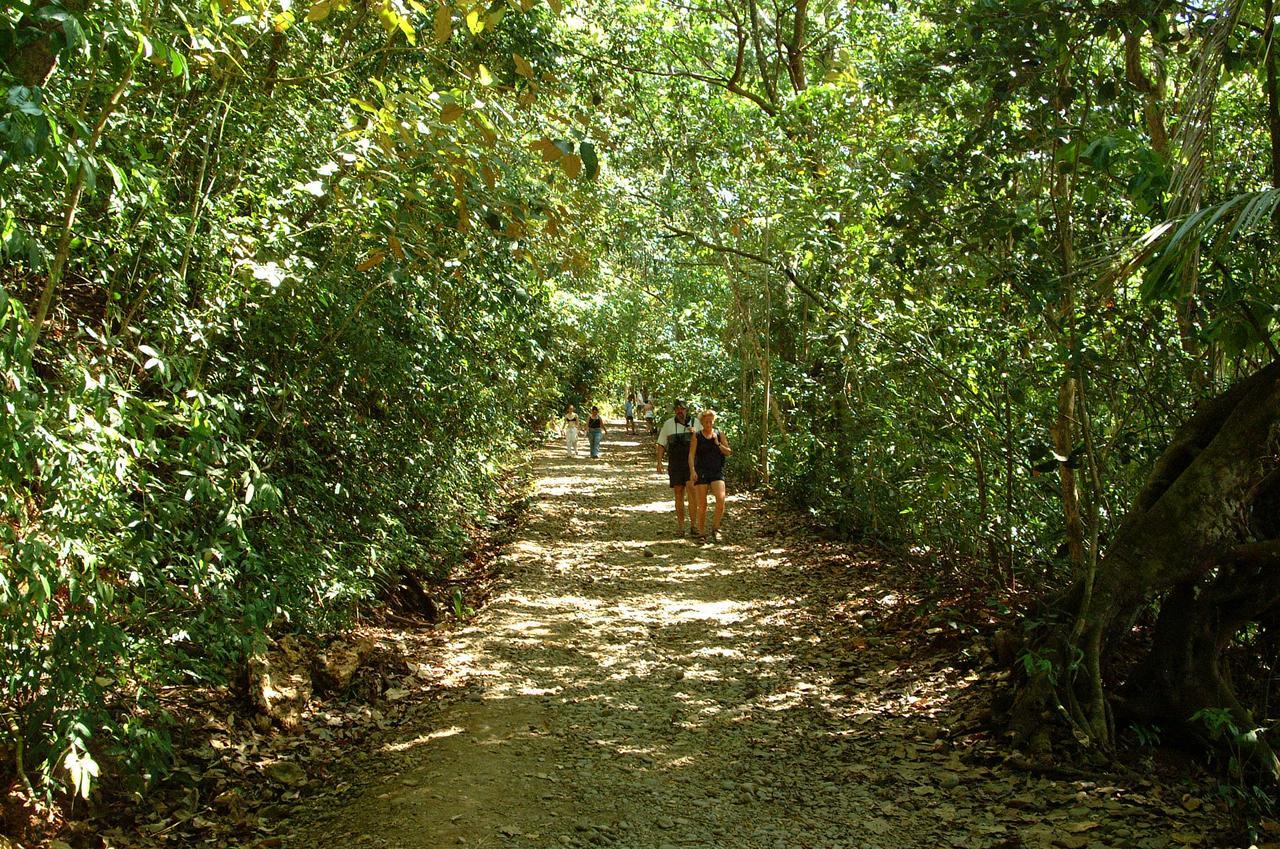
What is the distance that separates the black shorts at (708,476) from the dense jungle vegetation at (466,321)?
246 centimetres

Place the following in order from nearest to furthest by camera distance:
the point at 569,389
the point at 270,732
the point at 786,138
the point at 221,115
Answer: the point at 221,115, the point at 270,732, the point at 786,138, the point at 569,389

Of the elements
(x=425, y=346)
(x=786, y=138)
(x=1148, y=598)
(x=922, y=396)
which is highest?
(x=786, y=138)

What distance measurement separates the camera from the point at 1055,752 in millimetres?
4781

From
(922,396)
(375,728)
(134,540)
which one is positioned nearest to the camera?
(134,540)

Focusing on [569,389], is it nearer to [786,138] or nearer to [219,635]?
[786,138]

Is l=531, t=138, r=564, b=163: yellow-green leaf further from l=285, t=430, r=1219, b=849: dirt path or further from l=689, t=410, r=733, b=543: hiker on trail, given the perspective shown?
l=689, t=410, r=733, b=543: hiker on trail

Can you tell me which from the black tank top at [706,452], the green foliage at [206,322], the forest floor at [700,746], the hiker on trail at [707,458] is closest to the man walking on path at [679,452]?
the hiker on trail at [707,458]

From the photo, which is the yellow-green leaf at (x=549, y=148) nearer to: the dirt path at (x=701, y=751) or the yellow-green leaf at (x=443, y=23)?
the yellow-green leaf at (x=443, y=23)

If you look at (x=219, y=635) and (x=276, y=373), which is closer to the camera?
(x=219, y=635)

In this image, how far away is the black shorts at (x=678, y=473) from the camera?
1218cm

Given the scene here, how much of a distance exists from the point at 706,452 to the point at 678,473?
2.86 ft

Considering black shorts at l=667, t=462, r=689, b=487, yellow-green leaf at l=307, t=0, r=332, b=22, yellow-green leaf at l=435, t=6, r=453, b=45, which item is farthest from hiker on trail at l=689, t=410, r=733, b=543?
yellow-green leaf at l=307, t=0, r=332, b=22

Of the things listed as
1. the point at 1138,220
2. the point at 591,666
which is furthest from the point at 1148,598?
the point at 591,666

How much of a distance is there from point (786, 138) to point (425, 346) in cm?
567
